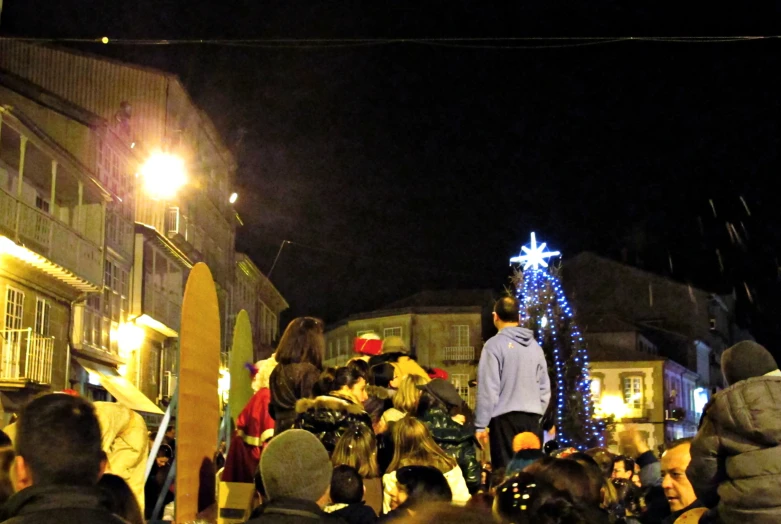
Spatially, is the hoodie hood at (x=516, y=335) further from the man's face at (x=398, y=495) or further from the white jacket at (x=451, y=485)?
the man's face at (x=398, y=495)

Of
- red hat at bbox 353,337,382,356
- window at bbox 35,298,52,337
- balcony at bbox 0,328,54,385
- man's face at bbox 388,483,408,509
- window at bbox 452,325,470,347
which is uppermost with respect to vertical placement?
window at bbox 452,325,470,347

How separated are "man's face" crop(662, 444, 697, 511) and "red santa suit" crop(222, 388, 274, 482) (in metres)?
2.95

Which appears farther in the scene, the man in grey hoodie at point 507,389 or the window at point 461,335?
the window at point 461,335

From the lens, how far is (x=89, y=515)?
318 centimetres

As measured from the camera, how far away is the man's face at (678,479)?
5512 millimetres

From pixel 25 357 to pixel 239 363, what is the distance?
16919 millimetres

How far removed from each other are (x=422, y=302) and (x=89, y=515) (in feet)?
218

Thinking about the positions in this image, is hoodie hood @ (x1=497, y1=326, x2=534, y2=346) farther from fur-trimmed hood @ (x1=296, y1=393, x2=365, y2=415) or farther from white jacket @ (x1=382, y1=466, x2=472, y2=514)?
fur-trimmed hood @ (x1=296, y1=393, x2=365, y2=415)

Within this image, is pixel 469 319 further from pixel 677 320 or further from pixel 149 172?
pixel 149 172

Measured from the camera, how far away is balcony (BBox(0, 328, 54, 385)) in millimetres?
23484

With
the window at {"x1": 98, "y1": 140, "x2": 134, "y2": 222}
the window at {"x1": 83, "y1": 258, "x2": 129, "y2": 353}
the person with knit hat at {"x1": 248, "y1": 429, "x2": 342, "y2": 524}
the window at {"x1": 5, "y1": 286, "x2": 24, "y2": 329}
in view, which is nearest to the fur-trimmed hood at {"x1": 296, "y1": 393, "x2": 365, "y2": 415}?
the person with knit hat at {"x1": 248, "y1": 429, "x2": 342, "y2": 524}

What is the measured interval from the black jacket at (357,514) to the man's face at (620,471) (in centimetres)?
315

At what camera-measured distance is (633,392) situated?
228ft

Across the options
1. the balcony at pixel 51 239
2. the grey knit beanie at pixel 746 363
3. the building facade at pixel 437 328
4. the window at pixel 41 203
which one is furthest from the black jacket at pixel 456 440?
the building facade at pixel 437 328
